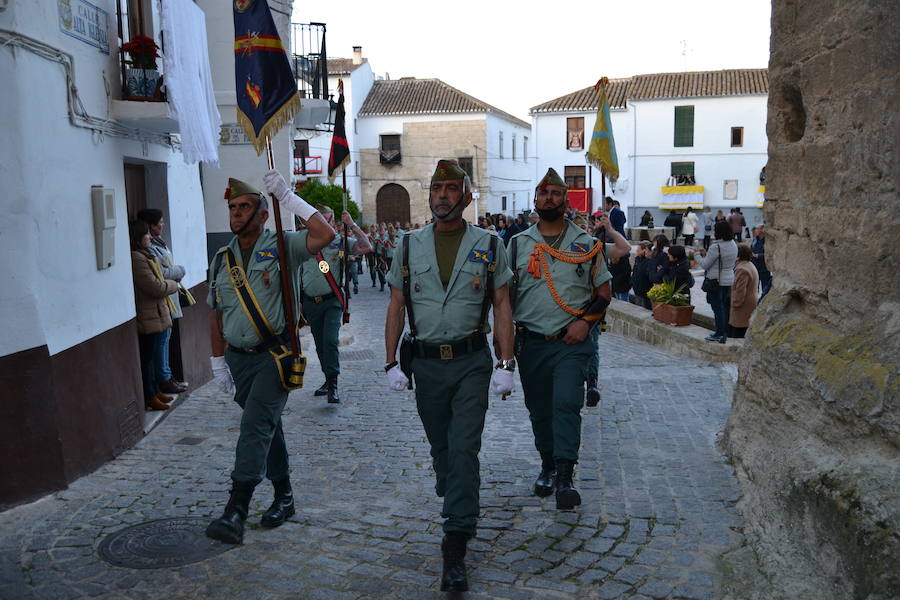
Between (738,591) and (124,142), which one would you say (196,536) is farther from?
(124,142)

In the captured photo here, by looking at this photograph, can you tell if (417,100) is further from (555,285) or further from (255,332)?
(255,332)

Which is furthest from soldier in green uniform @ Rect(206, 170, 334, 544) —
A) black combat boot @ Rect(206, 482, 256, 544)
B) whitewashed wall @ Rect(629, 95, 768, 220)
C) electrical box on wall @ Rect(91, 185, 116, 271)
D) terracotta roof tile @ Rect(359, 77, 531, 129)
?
terracotta roof tile @ Rect(359, 77, 531, 129)

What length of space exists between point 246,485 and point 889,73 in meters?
3.93

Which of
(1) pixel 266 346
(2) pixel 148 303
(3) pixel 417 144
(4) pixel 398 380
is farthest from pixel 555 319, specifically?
(3) pixel 417 144

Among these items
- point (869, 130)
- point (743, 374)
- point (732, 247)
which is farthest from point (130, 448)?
point (732, 247)

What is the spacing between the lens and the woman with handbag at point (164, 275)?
25.7 feet

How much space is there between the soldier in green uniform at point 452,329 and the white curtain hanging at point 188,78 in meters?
3.72

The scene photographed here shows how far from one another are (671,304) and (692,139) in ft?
115

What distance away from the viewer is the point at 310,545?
15.4ft

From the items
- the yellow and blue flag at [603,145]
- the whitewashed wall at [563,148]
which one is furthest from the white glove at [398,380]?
the whitewashed wall at [563,148]

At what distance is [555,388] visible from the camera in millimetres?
5289

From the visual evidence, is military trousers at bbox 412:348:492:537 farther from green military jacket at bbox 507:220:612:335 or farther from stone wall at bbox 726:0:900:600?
stone wall at bbox 726:0:900:600

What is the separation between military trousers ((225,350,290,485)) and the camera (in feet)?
15.7

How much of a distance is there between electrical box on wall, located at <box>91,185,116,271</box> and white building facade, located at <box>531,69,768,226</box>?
39.3m
